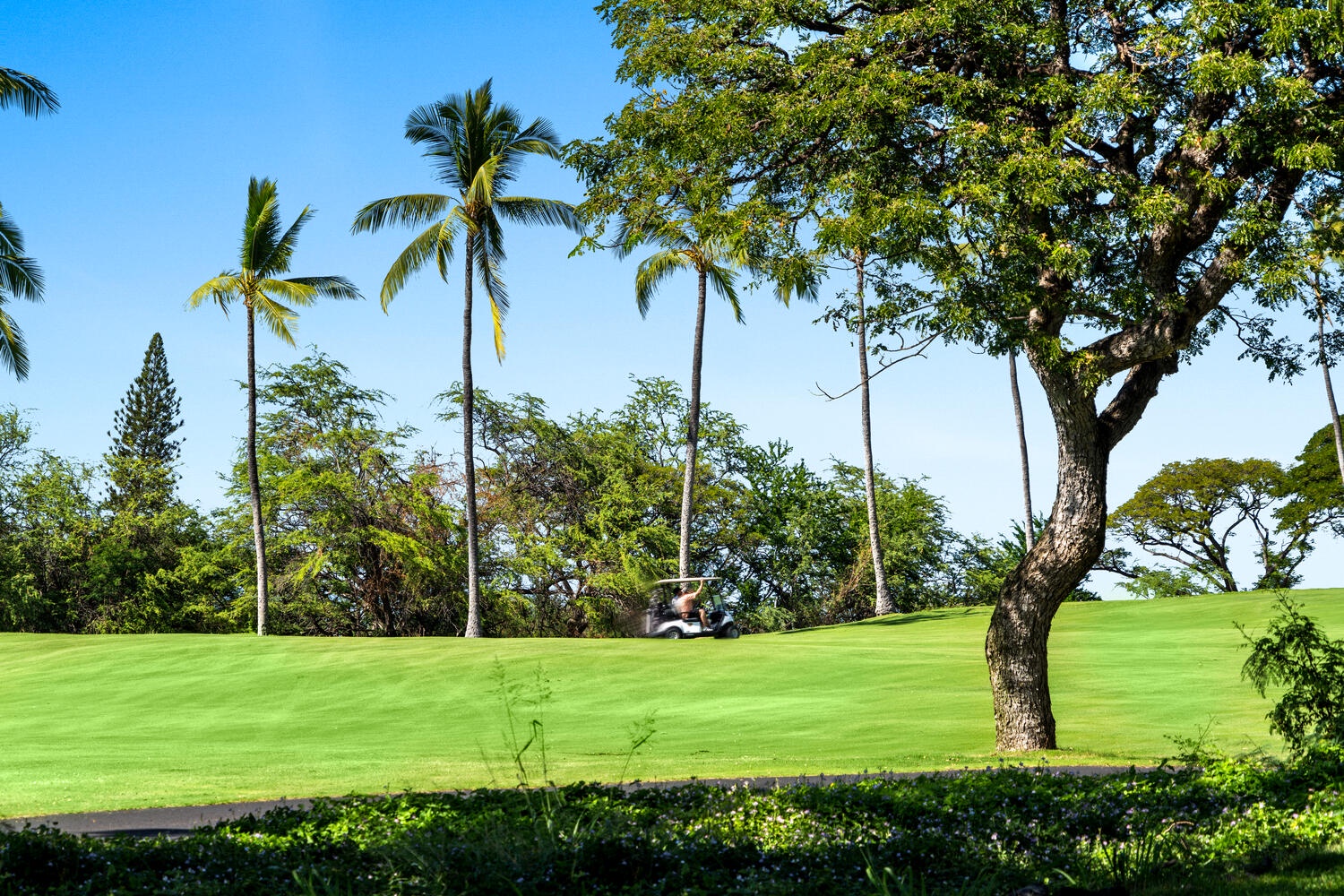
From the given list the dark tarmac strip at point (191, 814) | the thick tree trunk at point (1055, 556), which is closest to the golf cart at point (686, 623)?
the thick tree trunk at point (1055, 556)

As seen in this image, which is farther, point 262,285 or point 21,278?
point 262,285

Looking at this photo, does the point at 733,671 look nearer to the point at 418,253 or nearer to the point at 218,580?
the point at 418,253

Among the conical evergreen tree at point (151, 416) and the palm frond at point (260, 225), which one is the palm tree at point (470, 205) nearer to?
the palm frond at point (260, 225)

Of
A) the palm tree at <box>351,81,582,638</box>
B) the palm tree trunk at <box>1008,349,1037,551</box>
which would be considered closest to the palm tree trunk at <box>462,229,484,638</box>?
the palm tree at <box>351,81,582,638</box>

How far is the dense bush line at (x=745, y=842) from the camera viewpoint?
5766 mm

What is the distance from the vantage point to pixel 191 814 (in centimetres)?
829

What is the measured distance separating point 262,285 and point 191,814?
25.3 metres

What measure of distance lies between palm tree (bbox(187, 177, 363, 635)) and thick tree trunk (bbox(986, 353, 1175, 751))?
22978 millimetres

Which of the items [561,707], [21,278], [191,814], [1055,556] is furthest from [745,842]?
[21,278]

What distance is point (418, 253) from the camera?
102 ft

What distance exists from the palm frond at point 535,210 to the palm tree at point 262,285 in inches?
197

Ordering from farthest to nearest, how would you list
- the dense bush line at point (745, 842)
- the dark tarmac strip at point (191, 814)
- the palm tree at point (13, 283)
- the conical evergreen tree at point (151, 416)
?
the conical evergreen tree at point (151, 416)
the palm tree at point (13, 283)
the dark tarmac strip at point (191, 814)
the dense bush line at point (745, 842)

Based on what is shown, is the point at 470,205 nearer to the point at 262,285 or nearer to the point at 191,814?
the point at 262,285

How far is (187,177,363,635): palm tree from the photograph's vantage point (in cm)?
3073
